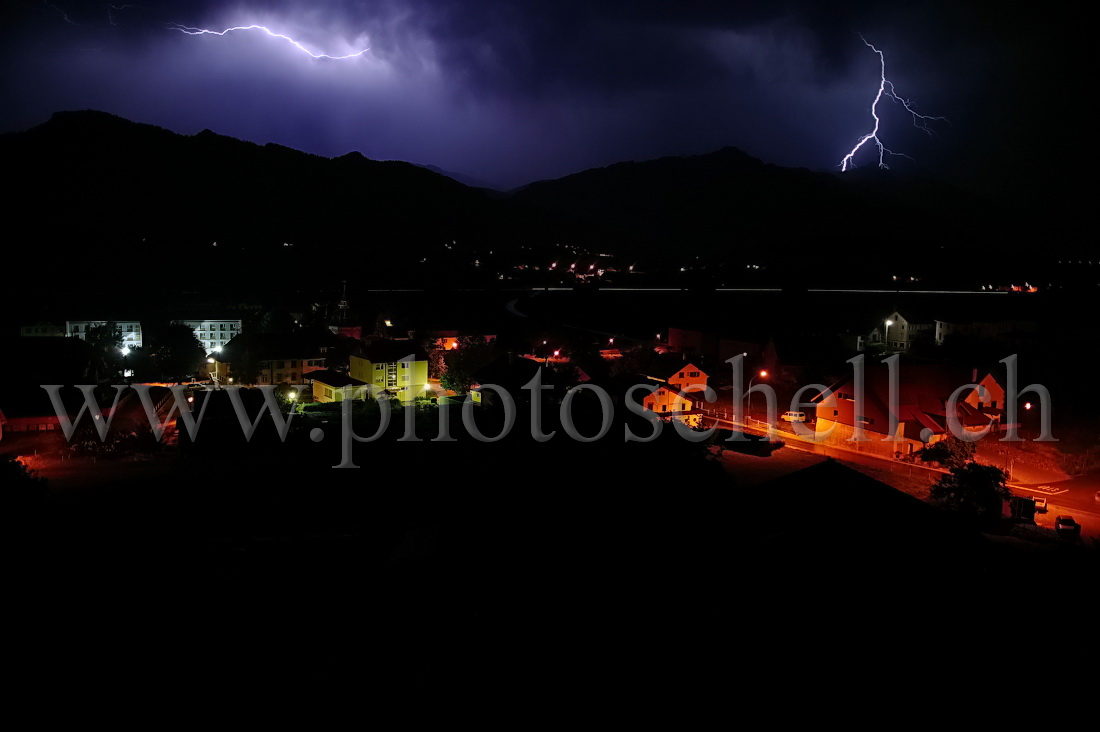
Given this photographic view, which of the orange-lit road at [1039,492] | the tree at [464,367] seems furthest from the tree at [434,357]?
the orange-lit road at [1039,492]

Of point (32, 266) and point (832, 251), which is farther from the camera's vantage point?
point (832, 251)

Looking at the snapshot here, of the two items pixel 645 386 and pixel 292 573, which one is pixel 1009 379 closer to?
pixel 645 386

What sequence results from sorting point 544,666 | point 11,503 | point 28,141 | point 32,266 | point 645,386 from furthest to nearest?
point 28,141 → point 32,266 → point 645,386 → point 11,503 → point 544,666

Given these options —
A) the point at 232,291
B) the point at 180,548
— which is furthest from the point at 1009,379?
the point at 232,291

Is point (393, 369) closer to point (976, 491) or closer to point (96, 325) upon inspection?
point (976, 491)

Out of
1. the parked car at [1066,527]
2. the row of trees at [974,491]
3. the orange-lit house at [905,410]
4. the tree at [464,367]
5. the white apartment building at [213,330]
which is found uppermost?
the white apartment building at [213,330]

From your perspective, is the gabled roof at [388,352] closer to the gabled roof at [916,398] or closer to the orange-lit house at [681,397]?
the orange-lit house at [681,397]

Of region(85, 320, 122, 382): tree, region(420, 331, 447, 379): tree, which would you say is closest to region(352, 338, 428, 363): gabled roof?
region(420, 331, 447, 379): tree
